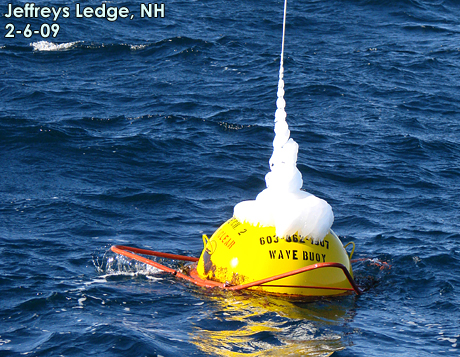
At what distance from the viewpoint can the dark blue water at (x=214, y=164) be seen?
812 centimetres

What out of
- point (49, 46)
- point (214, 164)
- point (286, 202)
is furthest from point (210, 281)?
point (49, 46)

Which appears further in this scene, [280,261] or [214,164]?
[214,164]

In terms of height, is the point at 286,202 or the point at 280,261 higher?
the point at 286,202

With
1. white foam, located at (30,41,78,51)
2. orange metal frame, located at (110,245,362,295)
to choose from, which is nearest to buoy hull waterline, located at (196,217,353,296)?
orange metal frame, located at (110,245,362,295)

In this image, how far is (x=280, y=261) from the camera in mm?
8625

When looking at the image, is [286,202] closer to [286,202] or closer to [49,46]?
[286,202]

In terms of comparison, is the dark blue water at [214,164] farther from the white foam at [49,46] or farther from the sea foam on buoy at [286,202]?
the sea foam on buoy at [286,202]

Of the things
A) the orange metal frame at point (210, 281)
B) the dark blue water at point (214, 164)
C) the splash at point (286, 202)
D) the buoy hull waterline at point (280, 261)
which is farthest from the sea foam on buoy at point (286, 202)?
the dark blue water at point (214, 164)

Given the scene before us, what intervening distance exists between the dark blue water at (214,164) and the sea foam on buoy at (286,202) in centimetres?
96

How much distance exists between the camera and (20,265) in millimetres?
9844

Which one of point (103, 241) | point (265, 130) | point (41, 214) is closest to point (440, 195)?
point (265, 130)

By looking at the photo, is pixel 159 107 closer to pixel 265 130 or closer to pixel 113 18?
pixel 265 130

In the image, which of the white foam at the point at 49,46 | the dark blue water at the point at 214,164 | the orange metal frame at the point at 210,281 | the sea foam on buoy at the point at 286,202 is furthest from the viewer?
the white foam at the point at 49,46

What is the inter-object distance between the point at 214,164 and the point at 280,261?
21.3 feet
